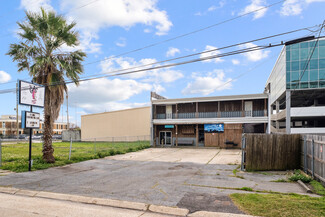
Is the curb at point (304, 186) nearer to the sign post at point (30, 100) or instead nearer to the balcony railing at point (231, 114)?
the sign post at point (30, 100)

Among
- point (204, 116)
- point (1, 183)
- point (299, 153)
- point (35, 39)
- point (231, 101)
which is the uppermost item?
point (35, 39)

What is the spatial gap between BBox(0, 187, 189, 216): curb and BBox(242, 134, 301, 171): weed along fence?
22.2ft

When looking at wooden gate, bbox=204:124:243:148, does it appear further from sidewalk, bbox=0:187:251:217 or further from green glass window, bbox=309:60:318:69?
green glass window, bbox=309:60:318:69

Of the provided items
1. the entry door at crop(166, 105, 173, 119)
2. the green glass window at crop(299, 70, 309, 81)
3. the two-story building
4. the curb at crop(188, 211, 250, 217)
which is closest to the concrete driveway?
the two-story building

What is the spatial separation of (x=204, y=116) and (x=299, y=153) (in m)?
18.8

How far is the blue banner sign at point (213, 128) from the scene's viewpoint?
2857cm

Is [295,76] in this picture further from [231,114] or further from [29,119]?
[29,119]

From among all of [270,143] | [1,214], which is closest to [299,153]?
[270,143]

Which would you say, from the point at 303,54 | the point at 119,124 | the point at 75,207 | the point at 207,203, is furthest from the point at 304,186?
the point at 303,54

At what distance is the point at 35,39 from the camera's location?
14336 millimetres

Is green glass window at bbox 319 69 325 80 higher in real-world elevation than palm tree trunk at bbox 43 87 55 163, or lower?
higher

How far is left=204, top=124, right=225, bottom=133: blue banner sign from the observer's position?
2857 cm

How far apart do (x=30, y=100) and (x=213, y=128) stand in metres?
21.1

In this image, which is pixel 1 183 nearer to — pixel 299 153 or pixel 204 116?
pixel 299 153
